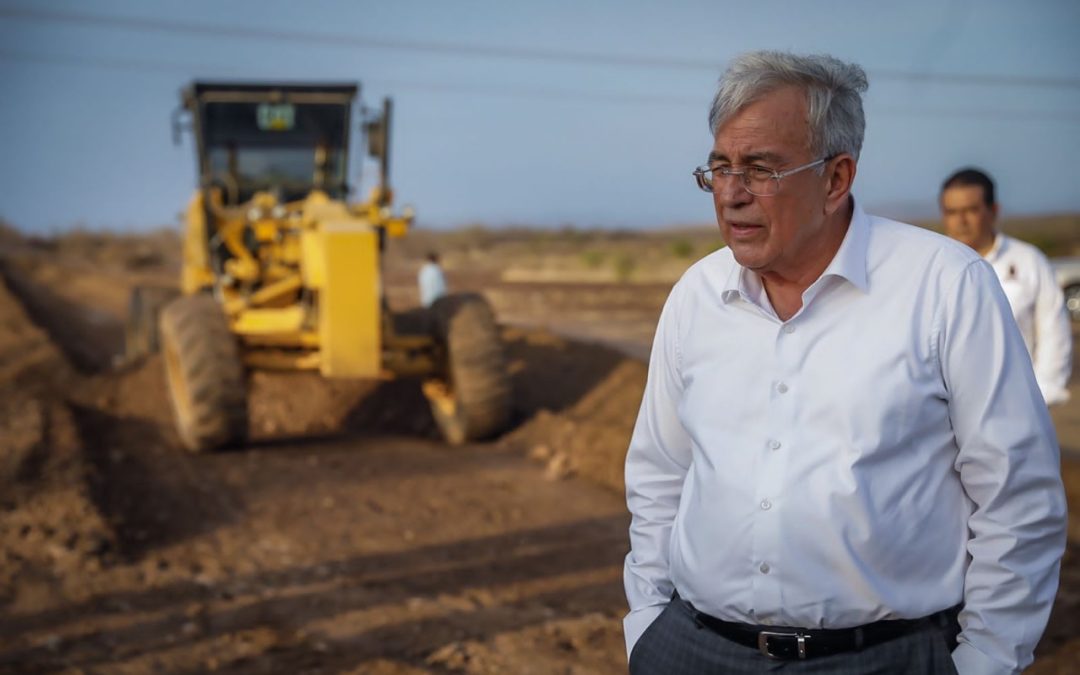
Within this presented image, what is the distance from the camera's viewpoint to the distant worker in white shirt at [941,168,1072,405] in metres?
5.24

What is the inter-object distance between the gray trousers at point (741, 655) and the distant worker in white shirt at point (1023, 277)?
3084mm

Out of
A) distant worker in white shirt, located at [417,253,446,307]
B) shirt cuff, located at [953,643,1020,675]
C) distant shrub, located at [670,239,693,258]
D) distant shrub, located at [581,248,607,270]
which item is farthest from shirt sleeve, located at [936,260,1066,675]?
distant shrub, located at [670,239,693,258]

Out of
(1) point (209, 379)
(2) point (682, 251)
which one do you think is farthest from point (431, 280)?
(2) point (682, 251)

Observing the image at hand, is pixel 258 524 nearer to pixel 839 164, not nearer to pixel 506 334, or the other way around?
pixel 839 164

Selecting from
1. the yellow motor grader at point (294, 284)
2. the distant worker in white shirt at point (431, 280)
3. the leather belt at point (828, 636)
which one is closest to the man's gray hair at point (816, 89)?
the leather belt at point (828, 636)

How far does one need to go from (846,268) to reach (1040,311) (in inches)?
124

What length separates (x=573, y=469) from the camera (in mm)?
10219

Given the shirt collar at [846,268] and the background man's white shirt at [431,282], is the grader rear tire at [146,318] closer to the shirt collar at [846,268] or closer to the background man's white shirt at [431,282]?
the background man's white shirt at [431,282]

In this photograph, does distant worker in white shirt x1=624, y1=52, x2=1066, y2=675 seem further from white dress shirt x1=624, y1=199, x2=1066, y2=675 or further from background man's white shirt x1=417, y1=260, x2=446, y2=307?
background man's white shirt x1=417, y1=260, x2=446, y2=307

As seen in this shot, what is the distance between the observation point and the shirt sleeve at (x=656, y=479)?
2820mm

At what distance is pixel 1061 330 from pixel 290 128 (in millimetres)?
9389

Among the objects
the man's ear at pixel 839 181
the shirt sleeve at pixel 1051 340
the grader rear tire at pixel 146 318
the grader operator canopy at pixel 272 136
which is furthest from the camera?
the grader rear tire at pixel 146 318

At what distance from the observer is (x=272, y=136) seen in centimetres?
1307

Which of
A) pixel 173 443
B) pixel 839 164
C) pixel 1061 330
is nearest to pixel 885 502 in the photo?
pixel 839 164
